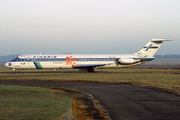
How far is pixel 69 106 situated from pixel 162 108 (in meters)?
4.68

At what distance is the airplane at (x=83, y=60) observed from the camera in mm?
42000

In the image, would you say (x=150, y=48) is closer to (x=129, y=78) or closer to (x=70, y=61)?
(x=70, y=61)

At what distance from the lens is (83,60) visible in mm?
43469

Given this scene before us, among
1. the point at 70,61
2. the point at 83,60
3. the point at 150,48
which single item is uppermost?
the point at 150,48

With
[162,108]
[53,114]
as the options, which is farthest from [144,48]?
[53,114]

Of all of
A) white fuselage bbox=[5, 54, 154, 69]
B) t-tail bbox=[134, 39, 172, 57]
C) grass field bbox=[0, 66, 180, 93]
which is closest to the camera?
grass field bbox=[0, 66, 180, 93]

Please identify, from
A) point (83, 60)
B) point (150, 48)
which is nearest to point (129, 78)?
point (83, 60)

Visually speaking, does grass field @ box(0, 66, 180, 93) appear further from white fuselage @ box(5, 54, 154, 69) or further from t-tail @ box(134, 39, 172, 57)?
t-tail @ box(134, 39, 172, 57)

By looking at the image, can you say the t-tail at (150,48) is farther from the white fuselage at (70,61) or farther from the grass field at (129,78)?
the grass field at (129,78)

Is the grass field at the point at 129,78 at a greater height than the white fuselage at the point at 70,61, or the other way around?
the white fuselage at the point at 70,61

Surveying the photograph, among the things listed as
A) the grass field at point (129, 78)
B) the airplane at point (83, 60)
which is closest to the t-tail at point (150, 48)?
the airplane at point (83, 60)

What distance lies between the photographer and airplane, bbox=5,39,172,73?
4200 cm

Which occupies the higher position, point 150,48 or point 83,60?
point 150,48

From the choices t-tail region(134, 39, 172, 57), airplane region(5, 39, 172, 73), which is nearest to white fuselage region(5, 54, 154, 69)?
airplane region(5, 39, 172, 73)
